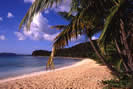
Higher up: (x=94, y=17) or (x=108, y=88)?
(x=94, y=17)

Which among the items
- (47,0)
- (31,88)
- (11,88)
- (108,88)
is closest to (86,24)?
(47,0)

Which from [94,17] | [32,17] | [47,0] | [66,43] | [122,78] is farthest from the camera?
[122,78]

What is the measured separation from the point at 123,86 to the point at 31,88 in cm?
321

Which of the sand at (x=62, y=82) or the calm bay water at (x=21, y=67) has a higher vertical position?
the sand at (x=62, y=82)

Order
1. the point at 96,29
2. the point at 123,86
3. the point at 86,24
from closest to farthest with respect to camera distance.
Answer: the point at 86,24, the point at 96,29, the point at 123,86

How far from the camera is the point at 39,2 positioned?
60.0 inches

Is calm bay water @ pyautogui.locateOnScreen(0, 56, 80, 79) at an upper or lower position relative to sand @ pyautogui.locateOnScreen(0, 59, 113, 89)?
lower

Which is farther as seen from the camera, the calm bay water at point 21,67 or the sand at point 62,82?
the calm bay water at point 21,67

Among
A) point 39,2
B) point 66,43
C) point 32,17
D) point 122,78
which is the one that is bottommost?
point 122,78

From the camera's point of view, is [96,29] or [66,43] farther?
[96,29]

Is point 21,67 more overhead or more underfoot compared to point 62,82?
more underfoot

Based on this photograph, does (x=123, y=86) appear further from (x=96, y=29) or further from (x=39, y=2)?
(x=39, y=2)

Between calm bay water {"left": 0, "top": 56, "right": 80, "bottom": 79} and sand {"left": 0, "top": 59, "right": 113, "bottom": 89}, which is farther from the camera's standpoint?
calm bay water {"left": 0, "top": 56, "right": 80, "bottom": 79}

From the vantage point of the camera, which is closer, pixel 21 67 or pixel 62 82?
pixel 62 82
